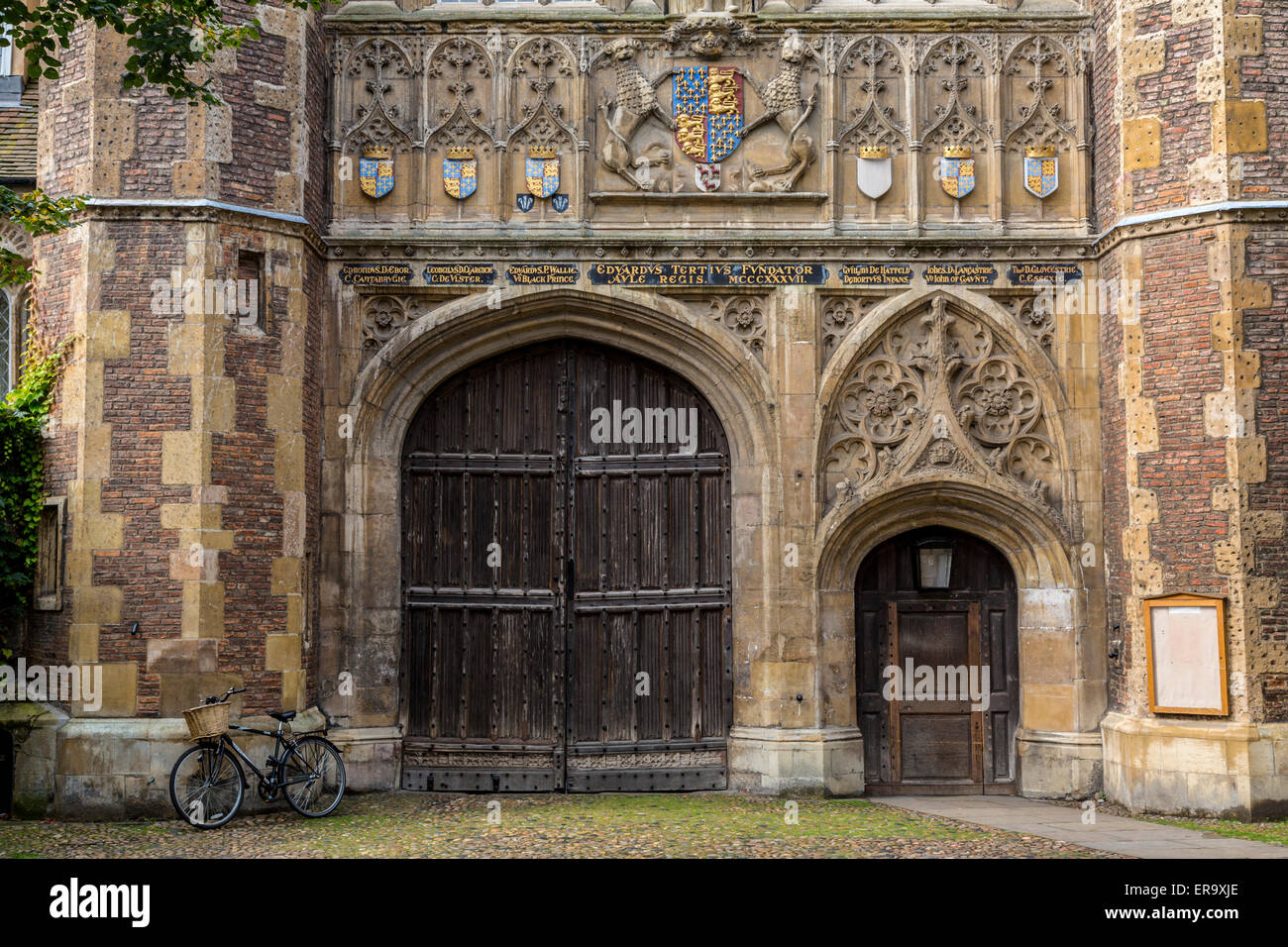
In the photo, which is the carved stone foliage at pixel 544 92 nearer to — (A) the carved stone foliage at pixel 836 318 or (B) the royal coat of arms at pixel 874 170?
(B) the royal coat of arms at pixel 874 170

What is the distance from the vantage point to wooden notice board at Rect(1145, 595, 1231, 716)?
441 inches

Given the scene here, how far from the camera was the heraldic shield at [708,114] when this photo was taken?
42.0ft

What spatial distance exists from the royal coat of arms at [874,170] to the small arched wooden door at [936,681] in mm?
3581

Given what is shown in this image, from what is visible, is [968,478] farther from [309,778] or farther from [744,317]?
[309,778]

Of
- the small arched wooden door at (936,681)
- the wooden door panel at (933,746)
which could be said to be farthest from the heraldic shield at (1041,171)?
the wooden door panel at (933,746)

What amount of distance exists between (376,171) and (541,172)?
166 cm

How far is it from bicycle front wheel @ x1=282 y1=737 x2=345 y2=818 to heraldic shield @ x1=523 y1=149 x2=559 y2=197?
5.75 m

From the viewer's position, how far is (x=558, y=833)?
34.3 ft

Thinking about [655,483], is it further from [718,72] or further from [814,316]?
[718,72]

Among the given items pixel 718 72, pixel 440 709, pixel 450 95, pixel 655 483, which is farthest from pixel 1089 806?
pixel 450 95

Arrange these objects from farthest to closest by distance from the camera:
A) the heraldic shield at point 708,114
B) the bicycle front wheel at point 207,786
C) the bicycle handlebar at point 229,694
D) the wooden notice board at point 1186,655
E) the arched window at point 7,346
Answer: the arched window at point 7,346 → the heraldic shield at point 708,114 → the wooden notice board at point 1186,655 → the bicycle handlebar at point 229,694 → the bicycle front wheel at point 207,786

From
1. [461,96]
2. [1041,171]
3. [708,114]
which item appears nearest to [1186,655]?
[1041,171]

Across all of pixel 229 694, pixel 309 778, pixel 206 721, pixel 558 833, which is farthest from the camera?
Answer: pixel 309 778

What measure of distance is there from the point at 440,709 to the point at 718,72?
7.04m
